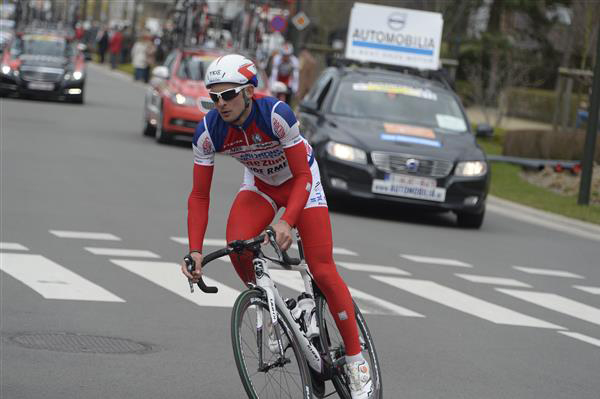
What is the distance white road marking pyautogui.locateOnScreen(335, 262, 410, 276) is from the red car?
12388mm

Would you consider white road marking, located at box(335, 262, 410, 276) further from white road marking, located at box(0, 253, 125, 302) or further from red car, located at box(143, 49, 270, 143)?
red car, located at box(143, 49, 270, 143)

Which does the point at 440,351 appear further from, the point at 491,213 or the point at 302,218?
the point at 491,213

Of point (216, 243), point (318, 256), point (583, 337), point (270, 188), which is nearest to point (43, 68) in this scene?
point (216, 243)

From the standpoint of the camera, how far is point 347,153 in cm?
1678

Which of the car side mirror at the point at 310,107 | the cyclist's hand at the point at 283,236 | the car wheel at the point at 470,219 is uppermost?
the cyclist's hand at the point at 283,236

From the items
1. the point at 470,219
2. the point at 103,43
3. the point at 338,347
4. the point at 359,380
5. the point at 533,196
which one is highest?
the point at 338,347

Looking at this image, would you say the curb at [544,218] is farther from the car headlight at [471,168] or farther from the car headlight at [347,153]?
the car headlight at [347,153]

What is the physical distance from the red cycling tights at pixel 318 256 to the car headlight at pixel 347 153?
9855 millimetres

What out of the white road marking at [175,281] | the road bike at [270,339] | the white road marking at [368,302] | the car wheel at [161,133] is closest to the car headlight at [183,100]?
the car wheel at [161,133]

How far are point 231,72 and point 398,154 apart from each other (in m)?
10.5

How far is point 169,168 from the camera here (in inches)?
825

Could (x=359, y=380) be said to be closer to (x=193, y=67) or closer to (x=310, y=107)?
(x=310, y=107)

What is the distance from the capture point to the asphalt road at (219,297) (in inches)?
311

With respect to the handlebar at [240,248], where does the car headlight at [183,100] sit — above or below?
below
